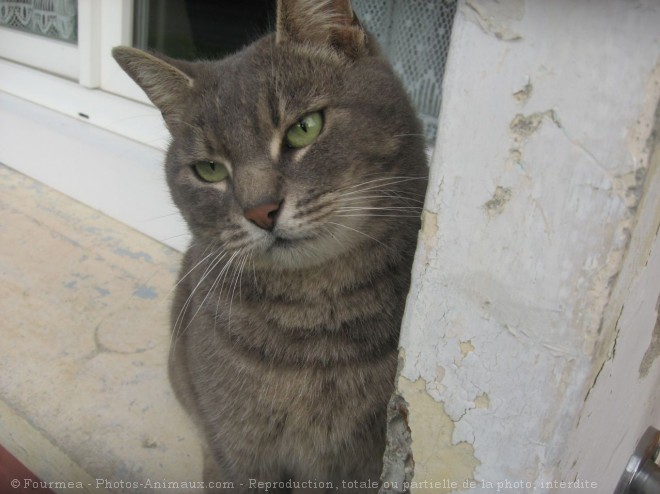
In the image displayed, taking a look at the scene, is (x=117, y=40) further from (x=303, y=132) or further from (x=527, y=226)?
(x=527, y=226)

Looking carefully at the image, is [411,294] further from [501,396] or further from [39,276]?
[39,276]

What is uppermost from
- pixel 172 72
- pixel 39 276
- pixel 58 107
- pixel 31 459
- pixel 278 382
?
pixel 172 72

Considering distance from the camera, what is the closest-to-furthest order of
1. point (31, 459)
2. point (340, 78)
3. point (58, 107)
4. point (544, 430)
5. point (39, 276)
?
point (544, 430), point (340, 78), point (31, 459), point (39, 276), point (58, 107)

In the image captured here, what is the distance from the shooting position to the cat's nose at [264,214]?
983mm

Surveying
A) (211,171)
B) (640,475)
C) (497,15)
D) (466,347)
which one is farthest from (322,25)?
(640,475)

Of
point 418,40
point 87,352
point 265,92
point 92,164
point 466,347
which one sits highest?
point 418,40

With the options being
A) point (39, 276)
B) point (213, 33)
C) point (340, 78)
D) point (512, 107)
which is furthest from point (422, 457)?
point (213, 33)

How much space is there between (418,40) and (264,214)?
1.01 metres

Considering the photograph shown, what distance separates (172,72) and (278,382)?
0.64 metres

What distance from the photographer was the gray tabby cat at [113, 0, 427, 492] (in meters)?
1.03

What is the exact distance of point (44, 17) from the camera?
2.59 meters

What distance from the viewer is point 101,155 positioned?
2.22 meters

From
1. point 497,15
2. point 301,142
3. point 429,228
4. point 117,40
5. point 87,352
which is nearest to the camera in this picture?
point 497,15

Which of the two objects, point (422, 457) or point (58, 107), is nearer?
point (422, 457)
